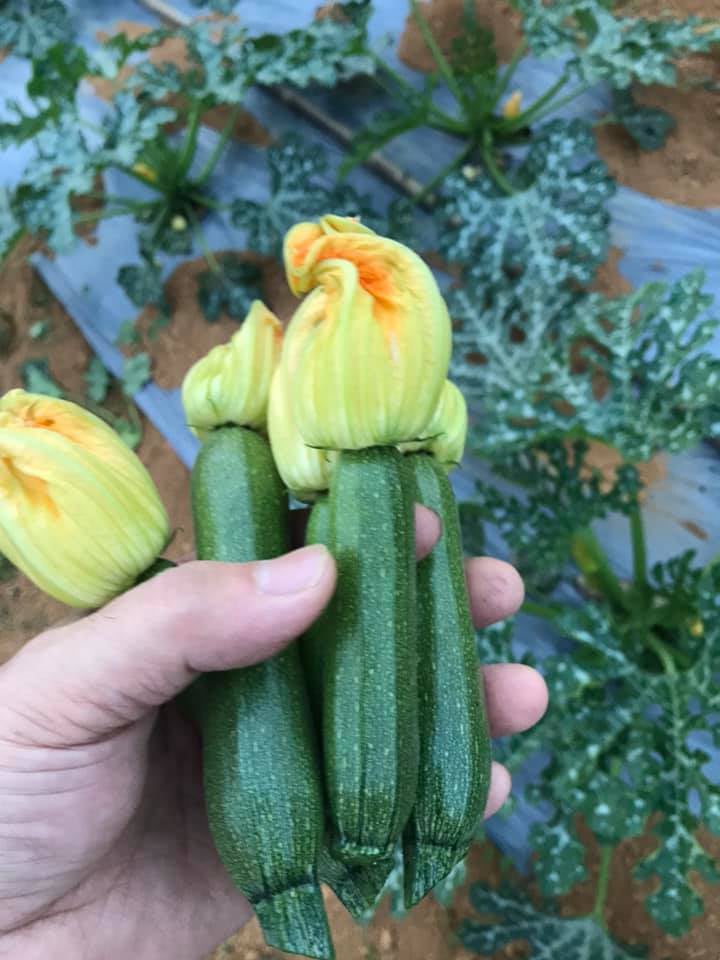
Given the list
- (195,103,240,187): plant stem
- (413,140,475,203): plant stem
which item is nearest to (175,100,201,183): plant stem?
(195,103,240,187): plant stem

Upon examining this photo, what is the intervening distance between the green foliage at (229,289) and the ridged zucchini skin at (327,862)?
146cm

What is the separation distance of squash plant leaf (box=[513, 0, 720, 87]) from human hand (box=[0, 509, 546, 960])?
134 cm

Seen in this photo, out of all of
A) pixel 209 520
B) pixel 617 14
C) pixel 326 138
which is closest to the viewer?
pixel 209 520

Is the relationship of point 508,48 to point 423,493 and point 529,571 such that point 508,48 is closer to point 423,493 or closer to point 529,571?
point 529,571

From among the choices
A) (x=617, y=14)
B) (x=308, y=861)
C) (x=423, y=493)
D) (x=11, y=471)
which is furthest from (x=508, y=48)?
(x=308, y=861)

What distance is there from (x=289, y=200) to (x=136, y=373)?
69 centimetres

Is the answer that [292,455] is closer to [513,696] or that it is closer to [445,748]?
[445,748]

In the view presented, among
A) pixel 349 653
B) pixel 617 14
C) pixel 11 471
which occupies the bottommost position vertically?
pixel 349 653

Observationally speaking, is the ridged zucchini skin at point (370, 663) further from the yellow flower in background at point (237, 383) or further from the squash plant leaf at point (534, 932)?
the squash plant leaf at point (534, 932)

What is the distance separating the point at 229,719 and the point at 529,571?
3.73ft

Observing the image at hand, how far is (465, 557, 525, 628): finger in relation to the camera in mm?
1386

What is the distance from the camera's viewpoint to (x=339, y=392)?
932 mm

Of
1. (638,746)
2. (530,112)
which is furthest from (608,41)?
(638,746)

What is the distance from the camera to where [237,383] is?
1152 mm
